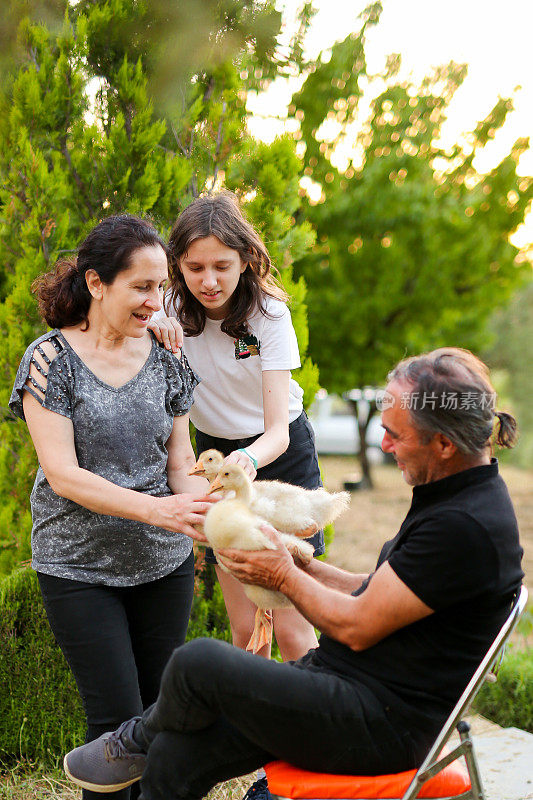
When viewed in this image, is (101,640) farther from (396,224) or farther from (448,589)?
(396,224)

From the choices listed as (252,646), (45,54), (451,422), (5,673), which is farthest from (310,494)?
(45,54)

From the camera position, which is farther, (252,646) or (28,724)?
(28,724)

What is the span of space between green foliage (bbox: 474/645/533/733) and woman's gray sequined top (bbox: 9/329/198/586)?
2.82m

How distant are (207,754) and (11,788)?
177 centimetres

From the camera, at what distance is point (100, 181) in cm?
→ 395

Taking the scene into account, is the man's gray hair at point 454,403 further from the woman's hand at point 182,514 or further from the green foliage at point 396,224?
the green foliage at point 396,224

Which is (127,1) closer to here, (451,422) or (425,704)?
A: (451,422)

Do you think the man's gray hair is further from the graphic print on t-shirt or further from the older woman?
the graphic print on t-shirt

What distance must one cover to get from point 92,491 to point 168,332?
76 cm

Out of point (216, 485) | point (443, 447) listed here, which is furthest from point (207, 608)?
point (443, 447)

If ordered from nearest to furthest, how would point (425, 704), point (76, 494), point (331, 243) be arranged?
1. point (425, 704)
2. point (76, 494)
3. point (331, 243)

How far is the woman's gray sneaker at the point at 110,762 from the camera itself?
2.26m

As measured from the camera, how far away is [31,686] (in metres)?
3.55

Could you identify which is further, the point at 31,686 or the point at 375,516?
the point at 375,516
